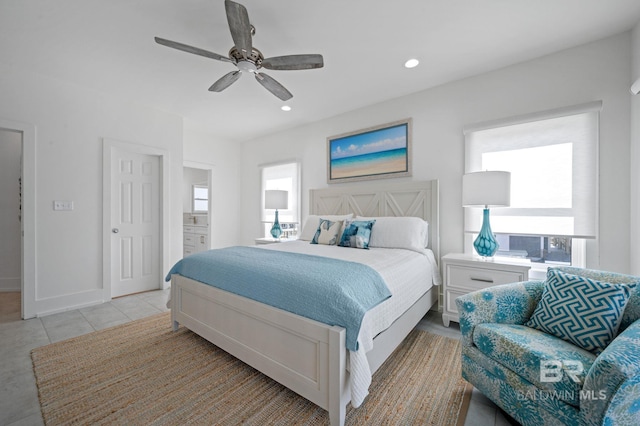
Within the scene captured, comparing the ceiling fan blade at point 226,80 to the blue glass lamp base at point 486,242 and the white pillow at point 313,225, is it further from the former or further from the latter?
the blue glass lamp base at point 486,242

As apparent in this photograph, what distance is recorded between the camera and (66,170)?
303 cm

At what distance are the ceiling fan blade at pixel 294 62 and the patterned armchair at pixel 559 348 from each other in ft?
6.45

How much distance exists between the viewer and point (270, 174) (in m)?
4.96

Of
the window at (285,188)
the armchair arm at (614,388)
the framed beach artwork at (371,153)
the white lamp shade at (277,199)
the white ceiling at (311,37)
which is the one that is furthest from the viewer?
the window at (285,188)

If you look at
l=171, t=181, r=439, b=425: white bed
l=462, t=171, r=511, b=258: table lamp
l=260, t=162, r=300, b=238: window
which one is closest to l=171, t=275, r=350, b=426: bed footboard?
l=171, t=181, r=439, b=425: white bed

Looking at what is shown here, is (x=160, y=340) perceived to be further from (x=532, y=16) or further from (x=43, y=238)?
(x=532, y=16)

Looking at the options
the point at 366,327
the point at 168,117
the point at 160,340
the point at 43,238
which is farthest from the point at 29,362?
the point at 168,117

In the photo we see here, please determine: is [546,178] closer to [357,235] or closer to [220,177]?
[357,235]

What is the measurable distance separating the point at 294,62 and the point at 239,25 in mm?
482

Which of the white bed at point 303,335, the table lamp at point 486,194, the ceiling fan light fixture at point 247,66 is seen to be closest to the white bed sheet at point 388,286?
the white bed at point 303,335

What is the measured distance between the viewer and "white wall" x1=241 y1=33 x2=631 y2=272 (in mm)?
2160

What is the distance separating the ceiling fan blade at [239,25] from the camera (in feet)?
4.93

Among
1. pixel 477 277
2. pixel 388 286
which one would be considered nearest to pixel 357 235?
pixel 388 286

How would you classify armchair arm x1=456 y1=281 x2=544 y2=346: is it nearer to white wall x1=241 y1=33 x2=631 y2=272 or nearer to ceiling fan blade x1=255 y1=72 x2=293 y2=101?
white wall x1=241 y1=33 x2=631 y2=272
